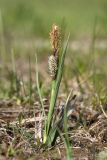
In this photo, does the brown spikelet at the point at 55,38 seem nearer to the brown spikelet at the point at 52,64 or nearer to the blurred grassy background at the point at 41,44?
the brown spikelet at the point at 52,64

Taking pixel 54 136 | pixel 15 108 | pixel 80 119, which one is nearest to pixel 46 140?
pixel 54 136

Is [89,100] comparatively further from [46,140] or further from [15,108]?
[46,140]

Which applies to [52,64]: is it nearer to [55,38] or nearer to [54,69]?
[54,69]

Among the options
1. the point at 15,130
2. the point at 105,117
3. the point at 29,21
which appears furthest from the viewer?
the point at 29,21

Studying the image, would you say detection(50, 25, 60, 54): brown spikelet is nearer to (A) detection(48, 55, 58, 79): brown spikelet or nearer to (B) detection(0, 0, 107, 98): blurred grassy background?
(A) detection(48, 55, 58, 79): brown spikelet

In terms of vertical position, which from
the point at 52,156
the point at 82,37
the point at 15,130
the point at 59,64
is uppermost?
the point at 82,37

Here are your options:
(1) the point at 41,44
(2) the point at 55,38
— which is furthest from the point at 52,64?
(1) the point at 41,44

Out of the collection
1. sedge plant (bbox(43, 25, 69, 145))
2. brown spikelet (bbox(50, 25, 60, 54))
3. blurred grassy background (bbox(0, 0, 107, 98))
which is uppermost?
blurred grassy background (bbox(0, 0, 107, 98))

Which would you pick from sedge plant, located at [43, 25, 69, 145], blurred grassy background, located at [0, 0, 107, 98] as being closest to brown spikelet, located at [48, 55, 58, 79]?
sedge plant, located at [43, 25, 69, 145]
